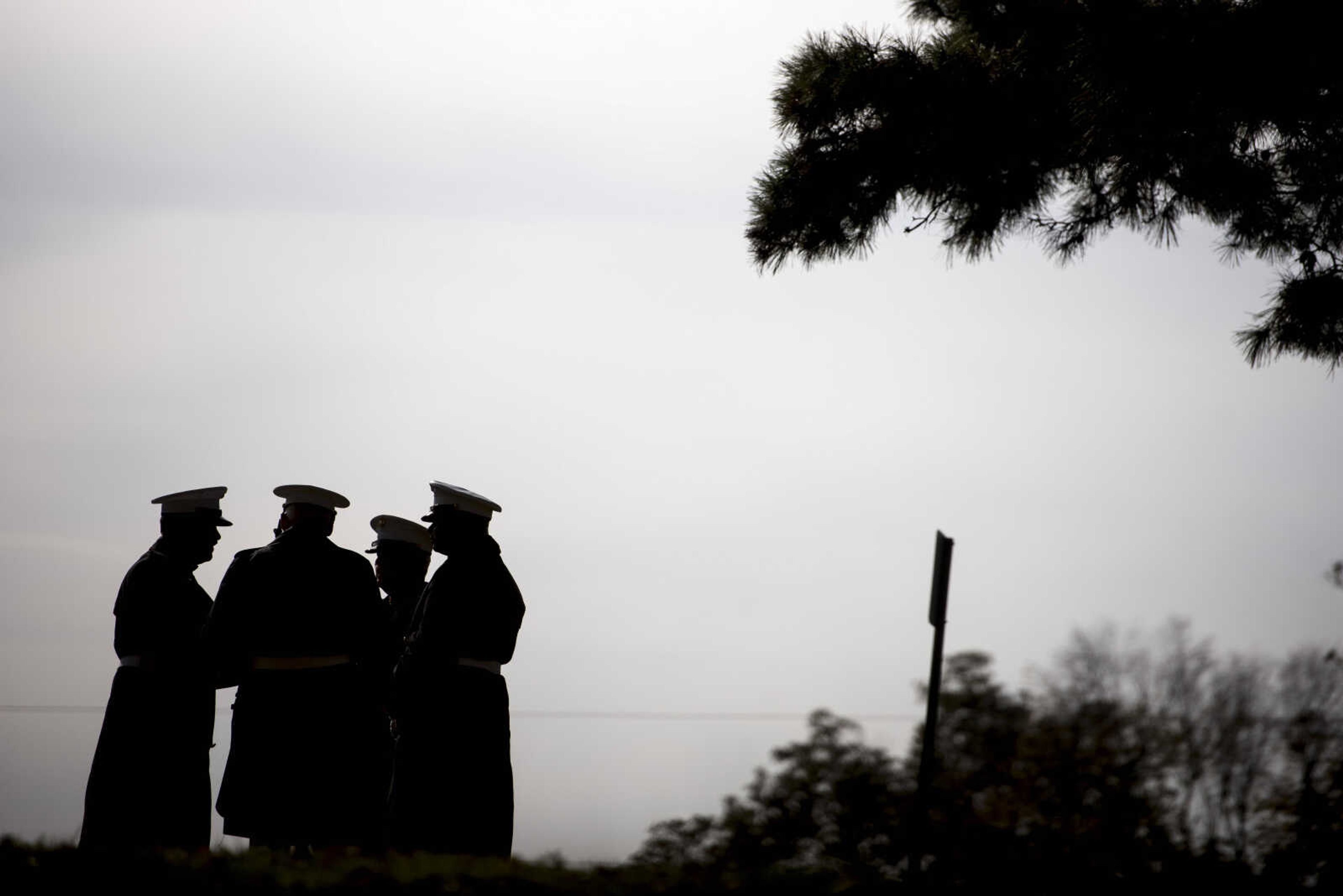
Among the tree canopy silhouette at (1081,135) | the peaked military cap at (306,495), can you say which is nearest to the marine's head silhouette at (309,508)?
the peaked military cap at (306,495)

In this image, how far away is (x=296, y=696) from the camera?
7.16 m

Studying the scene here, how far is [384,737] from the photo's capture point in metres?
7.59

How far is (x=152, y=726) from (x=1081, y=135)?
20.1ft

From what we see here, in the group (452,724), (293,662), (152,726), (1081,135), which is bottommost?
(152,726)

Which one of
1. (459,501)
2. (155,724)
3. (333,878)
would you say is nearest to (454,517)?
(459,501)

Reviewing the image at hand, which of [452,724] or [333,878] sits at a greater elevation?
[452,724]

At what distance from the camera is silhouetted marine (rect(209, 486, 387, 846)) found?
7.11m

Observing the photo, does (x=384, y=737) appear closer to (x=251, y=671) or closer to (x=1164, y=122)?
(x=251, y=671)

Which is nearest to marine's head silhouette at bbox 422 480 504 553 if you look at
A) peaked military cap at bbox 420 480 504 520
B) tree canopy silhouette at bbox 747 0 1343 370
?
peaked military cap at bbox 420 480 504 520

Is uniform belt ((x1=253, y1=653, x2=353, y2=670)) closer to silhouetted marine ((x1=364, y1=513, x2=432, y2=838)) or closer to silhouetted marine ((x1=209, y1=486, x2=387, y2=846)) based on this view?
silhouetted marine ((x1=209, y1=486, x2=387, y2=846))

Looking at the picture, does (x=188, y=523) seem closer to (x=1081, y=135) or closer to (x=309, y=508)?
(x=309, y=508)

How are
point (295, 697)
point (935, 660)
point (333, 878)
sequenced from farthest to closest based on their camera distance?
point (295, 697), point (935, 660), point (333, 878)

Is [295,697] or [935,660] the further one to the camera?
[295,697]

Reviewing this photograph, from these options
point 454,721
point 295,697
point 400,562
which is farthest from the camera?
point 400,562
